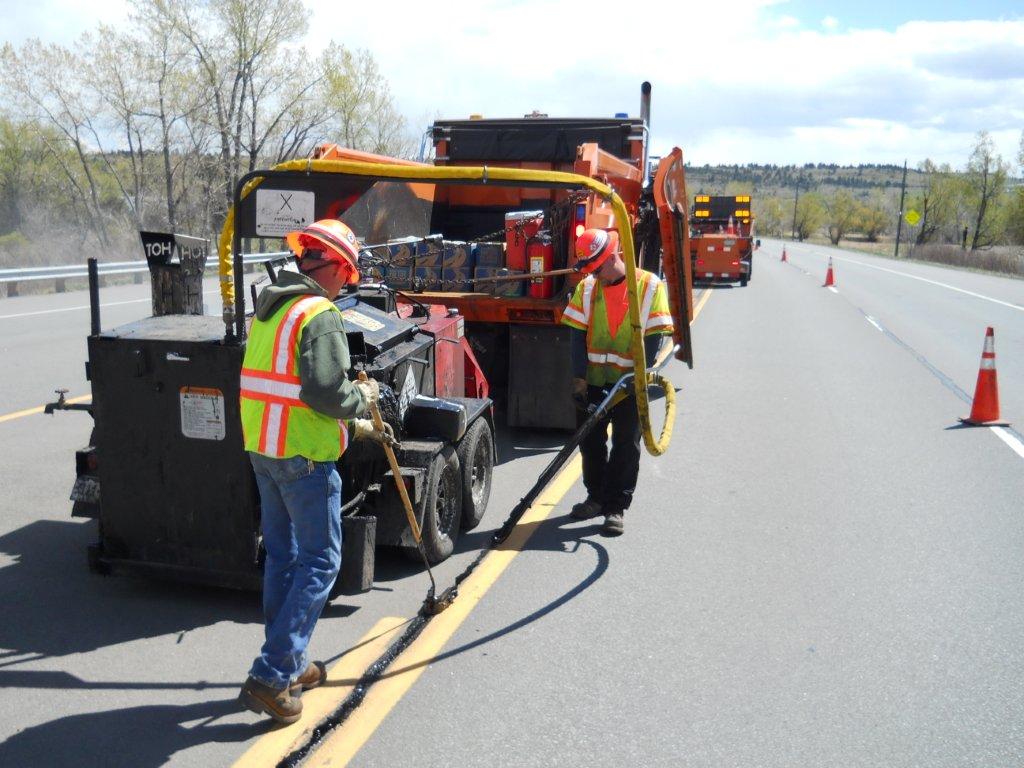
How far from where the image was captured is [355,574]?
4.45m

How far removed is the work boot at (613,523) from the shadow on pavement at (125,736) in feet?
9.38

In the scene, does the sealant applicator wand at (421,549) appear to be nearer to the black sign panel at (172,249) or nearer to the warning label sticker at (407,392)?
the warning label sticker at (407,392)

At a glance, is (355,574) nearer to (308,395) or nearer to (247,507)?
(247,507)

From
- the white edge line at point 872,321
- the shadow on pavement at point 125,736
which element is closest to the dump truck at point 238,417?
the shadow on pavement at point 125,736

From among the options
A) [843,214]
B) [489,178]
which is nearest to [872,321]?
[489,178]

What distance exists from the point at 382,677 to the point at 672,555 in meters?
2.24

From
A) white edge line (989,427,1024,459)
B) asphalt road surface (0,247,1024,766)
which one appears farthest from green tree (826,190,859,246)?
asphalt road surface (0,247,1024,766)

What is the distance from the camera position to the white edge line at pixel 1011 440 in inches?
336

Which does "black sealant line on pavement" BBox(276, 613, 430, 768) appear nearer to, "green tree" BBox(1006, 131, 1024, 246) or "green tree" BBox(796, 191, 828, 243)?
"green tree" BBox(1006, 131, 1024, 246)

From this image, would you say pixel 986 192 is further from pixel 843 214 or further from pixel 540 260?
pixel 540 260

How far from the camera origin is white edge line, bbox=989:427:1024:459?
28.0 feet

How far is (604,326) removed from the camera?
619 cm

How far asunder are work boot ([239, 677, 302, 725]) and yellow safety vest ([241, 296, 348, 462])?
0.87 metres

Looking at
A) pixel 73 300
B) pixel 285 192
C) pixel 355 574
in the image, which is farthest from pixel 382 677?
pixel 73 300
